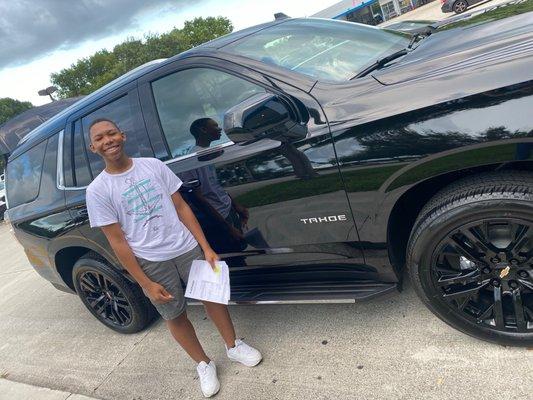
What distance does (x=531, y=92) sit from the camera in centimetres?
188

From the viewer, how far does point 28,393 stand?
11.6ft

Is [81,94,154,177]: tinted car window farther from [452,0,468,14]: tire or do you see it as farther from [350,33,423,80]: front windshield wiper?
[452,0,468,14]: tire

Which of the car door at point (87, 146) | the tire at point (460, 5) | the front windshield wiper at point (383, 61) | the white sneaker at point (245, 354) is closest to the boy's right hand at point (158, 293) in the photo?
the white sneaker at point (245, 354)

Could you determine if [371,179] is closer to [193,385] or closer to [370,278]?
[370,278]

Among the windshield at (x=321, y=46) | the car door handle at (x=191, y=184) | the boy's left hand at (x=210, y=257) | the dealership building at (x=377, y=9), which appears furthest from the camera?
the dealership building at (x=377, y=9)

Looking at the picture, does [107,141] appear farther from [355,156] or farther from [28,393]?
[28,393]

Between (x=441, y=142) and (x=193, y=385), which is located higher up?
(x=441, y=142)

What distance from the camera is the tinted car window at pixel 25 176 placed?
3847 mm

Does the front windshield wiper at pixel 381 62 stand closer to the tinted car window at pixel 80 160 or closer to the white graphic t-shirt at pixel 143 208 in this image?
the white graphic t-shirt at pixel 143 208

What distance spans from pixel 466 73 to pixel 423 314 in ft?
4.92

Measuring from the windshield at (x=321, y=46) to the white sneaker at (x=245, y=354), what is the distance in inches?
66.6

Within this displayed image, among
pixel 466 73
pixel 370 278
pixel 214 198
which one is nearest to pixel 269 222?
pixel 214 198

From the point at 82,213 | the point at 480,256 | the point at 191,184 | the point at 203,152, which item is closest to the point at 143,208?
the point at 191,184

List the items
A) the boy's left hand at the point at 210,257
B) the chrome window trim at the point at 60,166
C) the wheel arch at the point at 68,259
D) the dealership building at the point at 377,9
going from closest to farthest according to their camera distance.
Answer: the boy's left hand at the point at 210,257
the chrome window trim at the point at 60,166
the wheel arch at the point at 68,259
the dealership building at the point at 377,9
